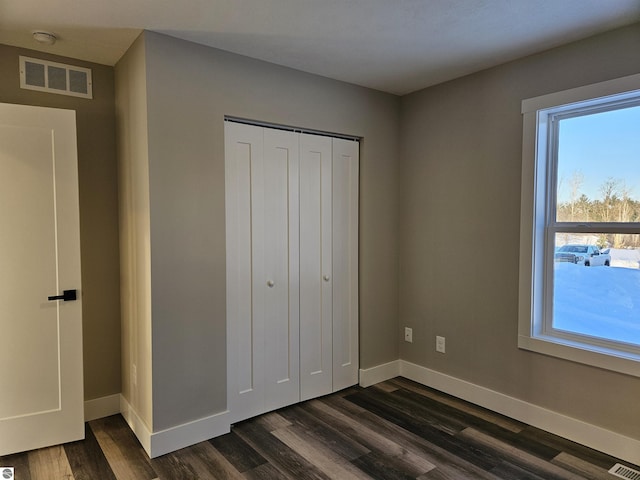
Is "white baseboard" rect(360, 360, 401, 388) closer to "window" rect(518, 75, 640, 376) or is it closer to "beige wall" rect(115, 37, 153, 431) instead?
"window" rect(518, 75, 640, 376)

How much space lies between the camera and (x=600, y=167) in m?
2.59

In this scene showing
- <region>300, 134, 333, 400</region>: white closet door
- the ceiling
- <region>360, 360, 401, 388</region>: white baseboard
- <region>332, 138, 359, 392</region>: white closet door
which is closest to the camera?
the ceiling

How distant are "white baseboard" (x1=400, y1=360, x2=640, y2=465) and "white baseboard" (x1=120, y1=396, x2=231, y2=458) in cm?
167

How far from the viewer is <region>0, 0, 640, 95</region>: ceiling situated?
6.96 feet

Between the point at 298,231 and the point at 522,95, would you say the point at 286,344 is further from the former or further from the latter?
the point at 522,95

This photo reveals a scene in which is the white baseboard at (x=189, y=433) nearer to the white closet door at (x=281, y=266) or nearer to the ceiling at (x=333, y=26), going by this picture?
the white closet door at (x=281, y=266)

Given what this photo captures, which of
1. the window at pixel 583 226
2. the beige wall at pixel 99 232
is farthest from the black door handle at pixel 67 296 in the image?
the window at pixel 583 226

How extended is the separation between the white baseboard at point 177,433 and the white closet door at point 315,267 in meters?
0.71

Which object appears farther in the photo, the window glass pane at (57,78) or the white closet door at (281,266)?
the white closet door at (281,266)

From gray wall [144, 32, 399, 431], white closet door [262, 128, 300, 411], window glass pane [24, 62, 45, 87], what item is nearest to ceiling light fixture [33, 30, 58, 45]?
window glass pane [24, 62, 45, 87]

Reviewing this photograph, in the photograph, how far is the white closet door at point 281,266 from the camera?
2990 millimetres

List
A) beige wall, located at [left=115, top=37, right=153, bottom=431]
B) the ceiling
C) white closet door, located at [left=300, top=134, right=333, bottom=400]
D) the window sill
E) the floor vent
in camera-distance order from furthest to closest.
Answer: white closet door, located at [left=300, top=134, right=333, bottom=400], beige wall, located at [left=115, top=37, right=153, bottom=431], the window sill, the floor vent, the ceiling

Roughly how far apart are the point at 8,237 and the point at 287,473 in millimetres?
2073

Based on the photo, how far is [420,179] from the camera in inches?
139
